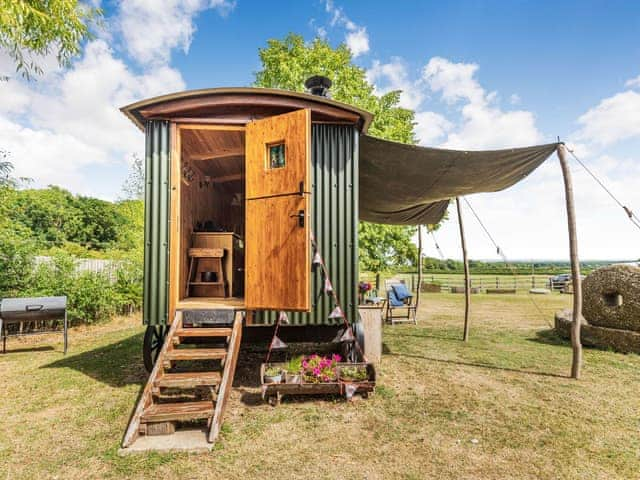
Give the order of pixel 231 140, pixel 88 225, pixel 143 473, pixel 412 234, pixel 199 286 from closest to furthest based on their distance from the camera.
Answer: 1. pixel 143 473
2. pixel 231 140
3. pixel 199 286
4. pixel 412 234
5. pixel 88 225

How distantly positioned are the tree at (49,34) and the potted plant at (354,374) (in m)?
7.57

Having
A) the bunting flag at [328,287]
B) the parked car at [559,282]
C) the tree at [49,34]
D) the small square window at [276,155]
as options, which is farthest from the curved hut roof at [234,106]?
the parked car at [559,282]

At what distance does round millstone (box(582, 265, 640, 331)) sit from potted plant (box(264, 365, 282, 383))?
5706 millimetres

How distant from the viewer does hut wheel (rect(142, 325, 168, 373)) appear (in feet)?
13.3

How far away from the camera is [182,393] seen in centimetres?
381

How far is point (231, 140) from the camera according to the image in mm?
5105

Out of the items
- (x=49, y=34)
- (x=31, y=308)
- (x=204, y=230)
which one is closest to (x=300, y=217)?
(x=204, y=230)

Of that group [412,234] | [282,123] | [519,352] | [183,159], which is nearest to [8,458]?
[282,123]

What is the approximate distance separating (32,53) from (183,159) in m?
4.29

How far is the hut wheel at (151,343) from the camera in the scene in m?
4.06

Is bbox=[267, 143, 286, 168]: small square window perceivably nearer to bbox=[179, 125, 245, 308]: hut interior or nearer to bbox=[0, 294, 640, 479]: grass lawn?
bbox=[179, 125, 245, 308]: hut interior

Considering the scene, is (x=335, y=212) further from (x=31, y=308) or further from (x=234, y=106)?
(x=31, y=308)

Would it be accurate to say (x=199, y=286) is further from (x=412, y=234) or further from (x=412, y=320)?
(x=412, y=234)

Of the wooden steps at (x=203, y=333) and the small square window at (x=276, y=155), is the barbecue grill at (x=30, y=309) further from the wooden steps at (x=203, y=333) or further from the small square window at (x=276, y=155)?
the small square window at (x=276, y=155)
